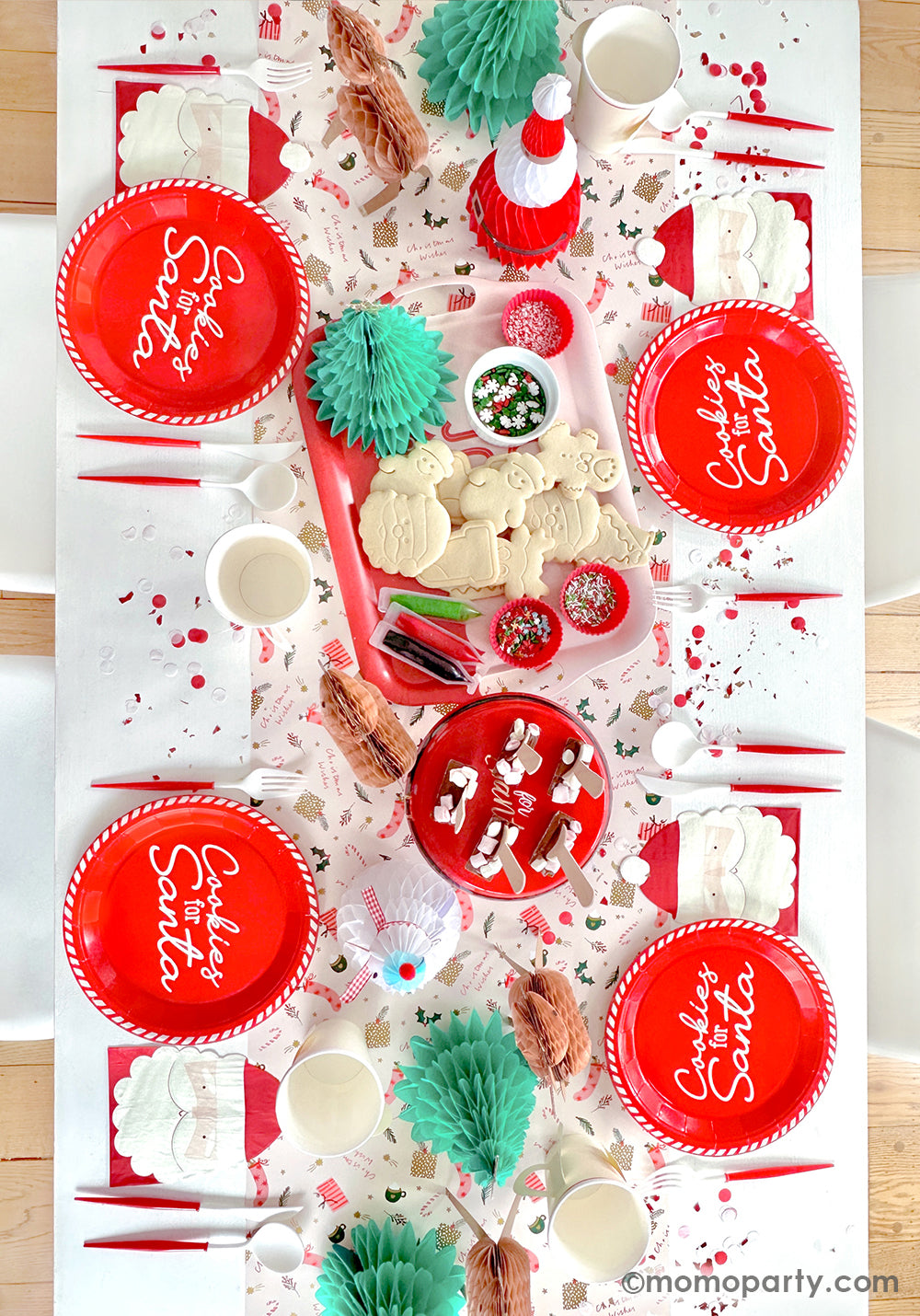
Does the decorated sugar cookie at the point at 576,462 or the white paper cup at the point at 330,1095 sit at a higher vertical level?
the decorated sugar cookie at the point at 576,462

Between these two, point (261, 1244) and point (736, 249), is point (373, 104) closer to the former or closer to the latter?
point (736, 249)

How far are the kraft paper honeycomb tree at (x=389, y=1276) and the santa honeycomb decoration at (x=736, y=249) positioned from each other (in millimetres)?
1422

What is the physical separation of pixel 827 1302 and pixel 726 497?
47.0 inches

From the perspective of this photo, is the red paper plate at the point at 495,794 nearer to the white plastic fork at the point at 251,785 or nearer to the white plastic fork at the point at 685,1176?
the white plastic fork at the point at 251,785

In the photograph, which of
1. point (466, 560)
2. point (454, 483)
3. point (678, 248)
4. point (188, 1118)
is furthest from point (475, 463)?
point (188, 1118)

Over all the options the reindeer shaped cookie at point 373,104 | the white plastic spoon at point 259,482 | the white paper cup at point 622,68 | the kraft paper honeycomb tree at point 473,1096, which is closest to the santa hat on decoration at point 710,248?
the white paper cup at point 622,68

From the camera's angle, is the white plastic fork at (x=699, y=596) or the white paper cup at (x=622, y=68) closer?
the white paper cup at (x=622, y=68)

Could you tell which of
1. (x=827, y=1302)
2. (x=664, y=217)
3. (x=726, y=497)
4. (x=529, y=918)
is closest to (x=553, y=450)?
(x=726, y=497)

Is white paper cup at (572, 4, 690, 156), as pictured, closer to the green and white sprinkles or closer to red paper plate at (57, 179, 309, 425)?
the green and white sprinkles

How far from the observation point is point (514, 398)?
131 centimetres

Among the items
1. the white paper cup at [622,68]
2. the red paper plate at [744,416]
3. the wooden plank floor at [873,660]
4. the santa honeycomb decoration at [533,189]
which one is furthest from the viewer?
the wooden plank floor at [873,660]

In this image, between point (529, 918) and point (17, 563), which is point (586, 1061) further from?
point (17, 563)

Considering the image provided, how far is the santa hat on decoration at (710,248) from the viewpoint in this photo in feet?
4.47

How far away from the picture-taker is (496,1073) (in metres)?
1.20
